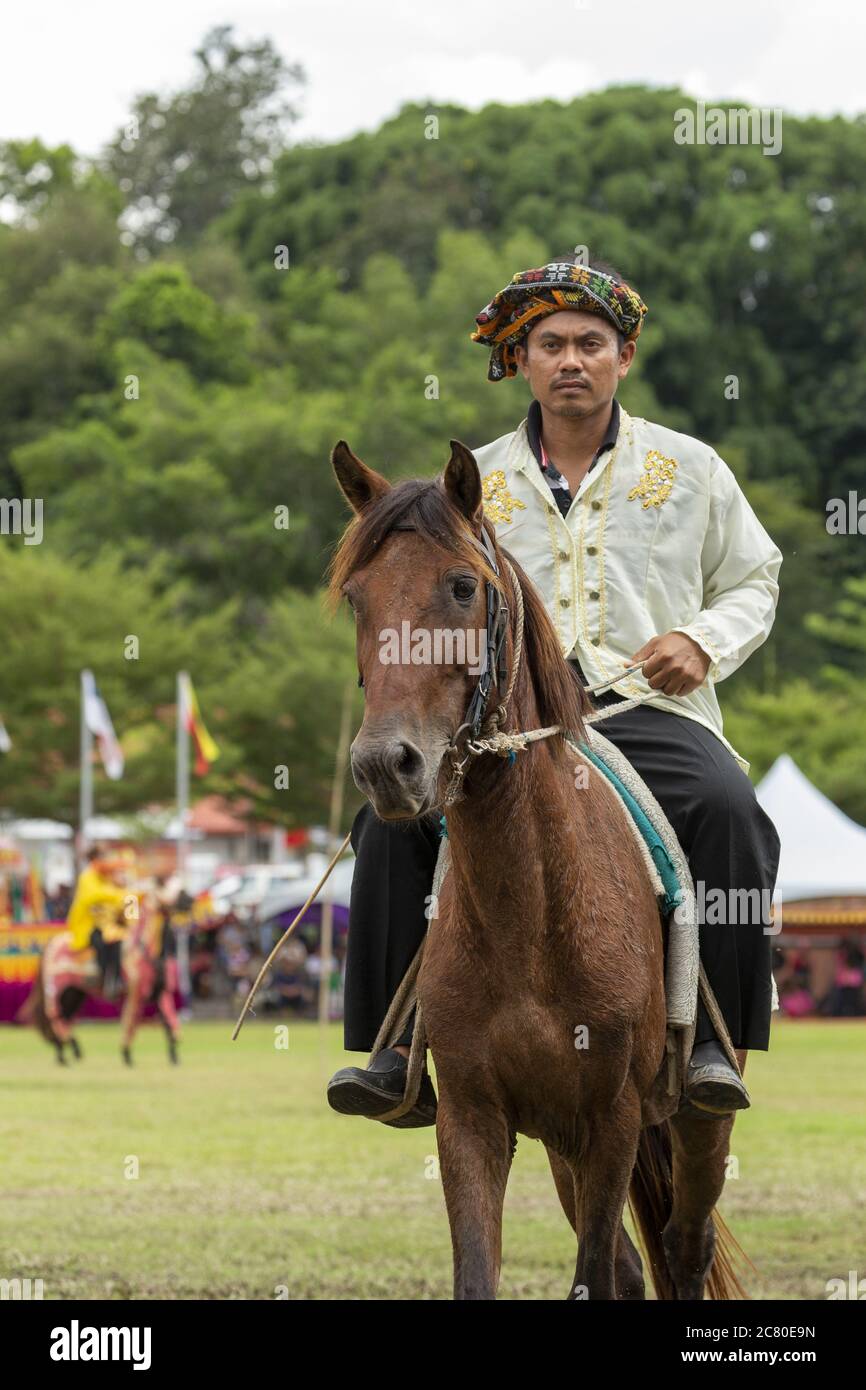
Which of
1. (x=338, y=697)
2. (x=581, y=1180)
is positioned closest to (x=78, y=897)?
(x=338, y=697)

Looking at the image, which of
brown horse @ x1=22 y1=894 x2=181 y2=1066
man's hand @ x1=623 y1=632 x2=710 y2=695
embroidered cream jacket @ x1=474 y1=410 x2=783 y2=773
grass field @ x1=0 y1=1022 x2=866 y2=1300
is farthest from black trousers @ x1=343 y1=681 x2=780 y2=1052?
brown horse @ x1=22 y1=894 x2=181 y2=1066

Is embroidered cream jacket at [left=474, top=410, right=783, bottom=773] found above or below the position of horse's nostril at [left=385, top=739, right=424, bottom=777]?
above

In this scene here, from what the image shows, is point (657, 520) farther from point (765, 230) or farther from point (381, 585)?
point (765, 230)

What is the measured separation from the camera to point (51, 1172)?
1443 cm

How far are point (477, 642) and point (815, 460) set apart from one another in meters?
59.3

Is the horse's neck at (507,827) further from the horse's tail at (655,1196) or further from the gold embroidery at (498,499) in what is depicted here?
the horse's tail at (655,1196)

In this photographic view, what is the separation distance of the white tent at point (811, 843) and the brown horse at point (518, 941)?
85.1ft

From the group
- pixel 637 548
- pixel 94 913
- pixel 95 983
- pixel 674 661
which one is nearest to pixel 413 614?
pixel 674 661

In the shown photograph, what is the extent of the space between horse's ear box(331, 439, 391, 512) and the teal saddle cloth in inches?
45.7

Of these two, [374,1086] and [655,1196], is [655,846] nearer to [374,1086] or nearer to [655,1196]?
[374,1086]

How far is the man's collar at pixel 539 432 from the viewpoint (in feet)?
21.7

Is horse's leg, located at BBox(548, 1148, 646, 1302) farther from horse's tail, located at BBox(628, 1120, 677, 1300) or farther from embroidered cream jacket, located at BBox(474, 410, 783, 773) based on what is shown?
embroidered cream jacket, located at BBox(474, 410, 783, 773)

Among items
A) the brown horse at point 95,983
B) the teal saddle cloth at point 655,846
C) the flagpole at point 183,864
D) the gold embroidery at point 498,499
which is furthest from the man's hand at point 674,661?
the flagpole at point 183,864

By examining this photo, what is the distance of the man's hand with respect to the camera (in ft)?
20.2
